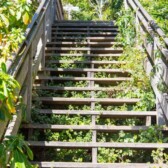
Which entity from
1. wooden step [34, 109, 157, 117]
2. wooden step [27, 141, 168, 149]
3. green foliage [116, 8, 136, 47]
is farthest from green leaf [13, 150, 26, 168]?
green foliage [116, 8, 136, 47]

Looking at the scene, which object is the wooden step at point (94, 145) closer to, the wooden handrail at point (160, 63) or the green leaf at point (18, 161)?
the wooden handrail at point (160, 63)

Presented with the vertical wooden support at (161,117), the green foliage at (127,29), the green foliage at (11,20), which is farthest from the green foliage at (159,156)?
the green foliage at (127,29)

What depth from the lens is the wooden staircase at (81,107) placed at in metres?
3.72

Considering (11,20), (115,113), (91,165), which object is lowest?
(91,165)

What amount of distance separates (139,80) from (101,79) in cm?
57

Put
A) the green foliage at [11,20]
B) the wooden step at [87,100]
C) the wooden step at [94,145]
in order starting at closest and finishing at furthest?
the green foliage at [11,20]
the wooden step at [94,145]
the wooden step at [87,100]

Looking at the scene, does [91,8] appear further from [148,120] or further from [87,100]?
[148,120]

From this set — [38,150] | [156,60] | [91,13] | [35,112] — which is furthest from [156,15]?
[91,13]

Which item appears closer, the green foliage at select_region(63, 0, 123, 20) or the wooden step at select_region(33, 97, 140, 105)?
the wooden step at select_region(33, 97, 140, 105)

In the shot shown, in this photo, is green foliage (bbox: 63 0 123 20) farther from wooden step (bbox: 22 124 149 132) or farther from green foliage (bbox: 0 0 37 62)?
green foliage (bbox: 0 0 37 62)

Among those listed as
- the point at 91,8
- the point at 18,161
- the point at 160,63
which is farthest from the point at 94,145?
the point at 91,8

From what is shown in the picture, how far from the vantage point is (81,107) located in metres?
4.77

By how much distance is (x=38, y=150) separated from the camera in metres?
3.83

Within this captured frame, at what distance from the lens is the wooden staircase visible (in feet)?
12.2
